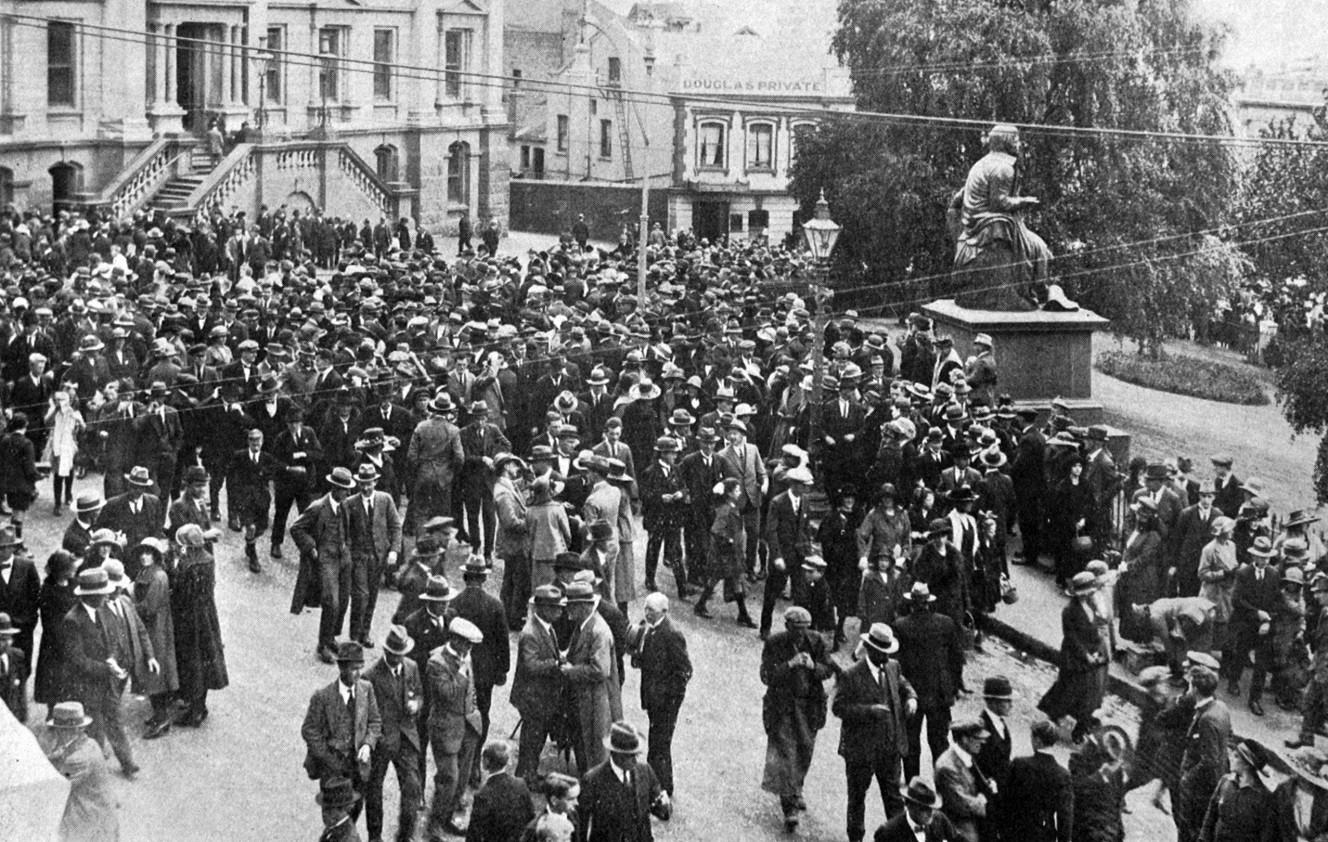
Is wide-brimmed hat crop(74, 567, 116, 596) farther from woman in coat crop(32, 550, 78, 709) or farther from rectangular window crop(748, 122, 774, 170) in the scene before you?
rectangular window crop(748, 122, 774, 170)

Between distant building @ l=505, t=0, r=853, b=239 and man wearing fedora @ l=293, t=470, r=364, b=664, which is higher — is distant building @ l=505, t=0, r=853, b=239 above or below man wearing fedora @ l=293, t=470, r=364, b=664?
above

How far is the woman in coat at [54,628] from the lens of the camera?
12742mm

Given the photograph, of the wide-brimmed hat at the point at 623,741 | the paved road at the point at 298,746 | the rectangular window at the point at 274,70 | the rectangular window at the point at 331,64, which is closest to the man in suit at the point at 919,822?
the wide-brimmed hat at the point at 623,741

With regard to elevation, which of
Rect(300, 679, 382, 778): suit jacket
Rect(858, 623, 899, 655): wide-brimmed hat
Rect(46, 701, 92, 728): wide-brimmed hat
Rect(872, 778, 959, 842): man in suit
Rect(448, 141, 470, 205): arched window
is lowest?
Rect(872, 778, 959, 842): man in suit

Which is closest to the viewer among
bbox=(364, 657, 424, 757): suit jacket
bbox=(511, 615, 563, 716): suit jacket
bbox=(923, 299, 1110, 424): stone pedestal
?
bbox=(364, 657, 424, 757): suit jacket

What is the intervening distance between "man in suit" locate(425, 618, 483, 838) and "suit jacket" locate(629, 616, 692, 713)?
1417 mm

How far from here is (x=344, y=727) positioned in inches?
446

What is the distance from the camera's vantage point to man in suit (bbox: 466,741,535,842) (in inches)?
404

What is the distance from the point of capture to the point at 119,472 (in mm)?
19016

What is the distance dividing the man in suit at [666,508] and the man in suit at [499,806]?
24.7ft

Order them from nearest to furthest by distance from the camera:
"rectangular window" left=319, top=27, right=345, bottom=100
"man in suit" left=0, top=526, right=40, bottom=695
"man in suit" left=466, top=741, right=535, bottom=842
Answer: "man in suit" left=466, top=741, right=535, bottom=842 < "man in suit" left=0, top=526, right=40, bottom=695 < "rectangular window" left=319, top=27, right=345, bottom=100

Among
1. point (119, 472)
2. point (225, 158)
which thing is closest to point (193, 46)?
point (225, 158)

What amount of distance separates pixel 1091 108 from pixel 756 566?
21026 mm

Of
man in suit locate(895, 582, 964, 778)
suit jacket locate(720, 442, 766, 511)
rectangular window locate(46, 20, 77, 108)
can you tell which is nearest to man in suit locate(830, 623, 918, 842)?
man in suit locate(895, 582, 964, 778)
